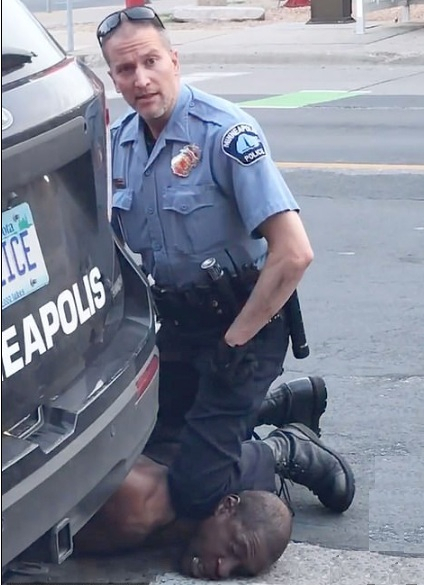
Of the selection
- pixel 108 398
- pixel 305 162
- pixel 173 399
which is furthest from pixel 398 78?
pixel 108 398

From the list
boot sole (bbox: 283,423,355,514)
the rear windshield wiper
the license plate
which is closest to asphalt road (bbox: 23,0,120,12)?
boot sole (bbox: 283,423,355,514)

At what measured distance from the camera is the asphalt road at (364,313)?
3973 mm

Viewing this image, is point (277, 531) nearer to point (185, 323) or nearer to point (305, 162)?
point (185, 323)

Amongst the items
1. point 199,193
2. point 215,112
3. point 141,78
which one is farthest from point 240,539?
point 141,78

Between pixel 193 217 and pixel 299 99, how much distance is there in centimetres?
1060

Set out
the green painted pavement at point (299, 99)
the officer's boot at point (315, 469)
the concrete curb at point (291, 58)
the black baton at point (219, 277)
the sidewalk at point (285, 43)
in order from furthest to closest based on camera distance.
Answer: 1. the sidewalk at point (285, 43)
2. the concrete curb at point (291, 58)
3. the green painted pavement at point (299, 99)
4. the officer's boot at point (315, 469)
5. the black baton at point (219, 277)

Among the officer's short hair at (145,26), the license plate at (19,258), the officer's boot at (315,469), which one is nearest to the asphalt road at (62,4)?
the officer's boot at (315,469)

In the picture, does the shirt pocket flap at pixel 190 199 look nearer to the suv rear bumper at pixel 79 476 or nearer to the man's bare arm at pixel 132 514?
the suv rear bumper at pixel 79 476

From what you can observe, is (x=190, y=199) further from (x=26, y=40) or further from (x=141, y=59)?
(x=26, y=40)

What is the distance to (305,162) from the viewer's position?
998 cm

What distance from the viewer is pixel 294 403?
432 centimetres

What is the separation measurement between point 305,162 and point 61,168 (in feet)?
24.0

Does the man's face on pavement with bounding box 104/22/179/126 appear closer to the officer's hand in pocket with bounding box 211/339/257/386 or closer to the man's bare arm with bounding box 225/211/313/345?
the man's bare arm with bounding box 225/211/313/345

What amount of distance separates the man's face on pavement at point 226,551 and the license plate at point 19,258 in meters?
1.12
